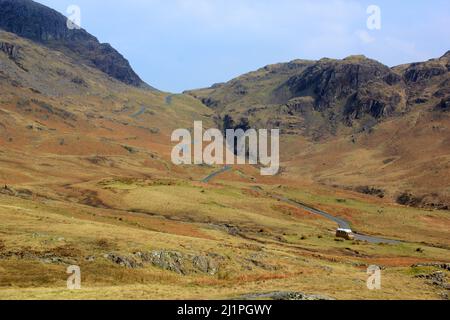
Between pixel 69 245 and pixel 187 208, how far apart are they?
214 feet

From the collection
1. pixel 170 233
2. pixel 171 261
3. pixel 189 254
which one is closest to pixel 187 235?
pixel 170 233

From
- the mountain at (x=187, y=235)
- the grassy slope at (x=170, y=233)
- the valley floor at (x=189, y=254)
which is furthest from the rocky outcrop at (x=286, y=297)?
the grassy slope at (x=170, y=233)

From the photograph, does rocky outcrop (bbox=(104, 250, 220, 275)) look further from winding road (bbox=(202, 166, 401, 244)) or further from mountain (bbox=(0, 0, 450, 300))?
winding road (bbox=(202, 166, 401, 244))

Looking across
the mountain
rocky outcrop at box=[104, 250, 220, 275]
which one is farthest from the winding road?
rocky outcrop at box=[104, 250, 220, 275]

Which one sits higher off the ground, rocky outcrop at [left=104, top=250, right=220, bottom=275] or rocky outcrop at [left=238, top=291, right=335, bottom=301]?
rocky outcrop at [left=238, top=291, right=335, bottom=301]

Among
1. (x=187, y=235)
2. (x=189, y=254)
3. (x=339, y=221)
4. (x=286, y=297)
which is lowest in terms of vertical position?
(x=339, y=221)

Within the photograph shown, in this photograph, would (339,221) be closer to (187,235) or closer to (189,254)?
(187,235)

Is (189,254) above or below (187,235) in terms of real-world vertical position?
above

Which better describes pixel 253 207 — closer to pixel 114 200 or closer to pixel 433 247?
pixel 114 200

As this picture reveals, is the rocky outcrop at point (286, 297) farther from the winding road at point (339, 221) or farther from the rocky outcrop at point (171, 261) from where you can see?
the winding road at point (339, 221)
